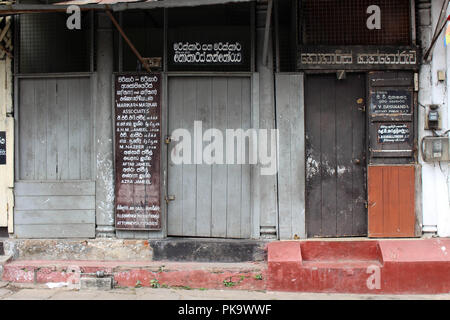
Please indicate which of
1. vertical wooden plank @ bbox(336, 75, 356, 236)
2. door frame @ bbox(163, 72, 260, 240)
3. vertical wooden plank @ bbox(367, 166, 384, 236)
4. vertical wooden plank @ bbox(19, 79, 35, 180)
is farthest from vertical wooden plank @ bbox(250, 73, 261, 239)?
vertical wooden plank @ bbox(19, 79, 35, 180)

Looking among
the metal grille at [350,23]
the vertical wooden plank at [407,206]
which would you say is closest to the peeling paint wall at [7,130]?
the metal grille at [350,23]

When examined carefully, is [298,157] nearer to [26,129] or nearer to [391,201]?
[391,201]

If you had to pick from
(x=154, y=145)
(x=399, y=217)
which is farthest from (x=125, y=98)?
(x=399, y=217)

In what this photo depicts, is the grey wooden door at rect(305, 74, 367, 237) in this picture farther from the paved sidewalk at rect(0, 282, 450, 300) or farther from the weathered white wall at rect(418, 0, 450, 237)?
the paved sidewalk at rect(0, 282, 450, 300)

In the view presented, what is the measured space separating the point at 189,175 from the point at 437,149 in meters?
3.52

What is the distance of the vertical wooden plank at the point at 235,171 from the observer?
20.0 ft

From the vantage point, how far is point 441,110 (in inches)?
235

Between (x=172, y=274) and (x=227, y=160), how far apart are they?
177 centimetres

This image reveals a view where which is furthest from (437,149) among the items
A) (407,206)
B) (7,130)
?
(7,130)

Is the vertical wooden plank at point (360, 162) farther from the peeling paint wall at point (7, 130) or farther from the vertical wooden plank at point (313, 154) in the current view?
the peeling paint wall at point (7, 130)

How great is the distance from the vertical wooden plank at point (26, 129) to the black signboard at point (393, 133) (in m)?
5.11

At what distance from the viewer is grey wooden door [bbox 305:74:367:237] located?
614 centimetres

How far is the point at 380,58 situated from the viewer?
6031 mm

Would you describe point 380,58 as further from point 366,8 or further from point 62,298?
point 62,298
